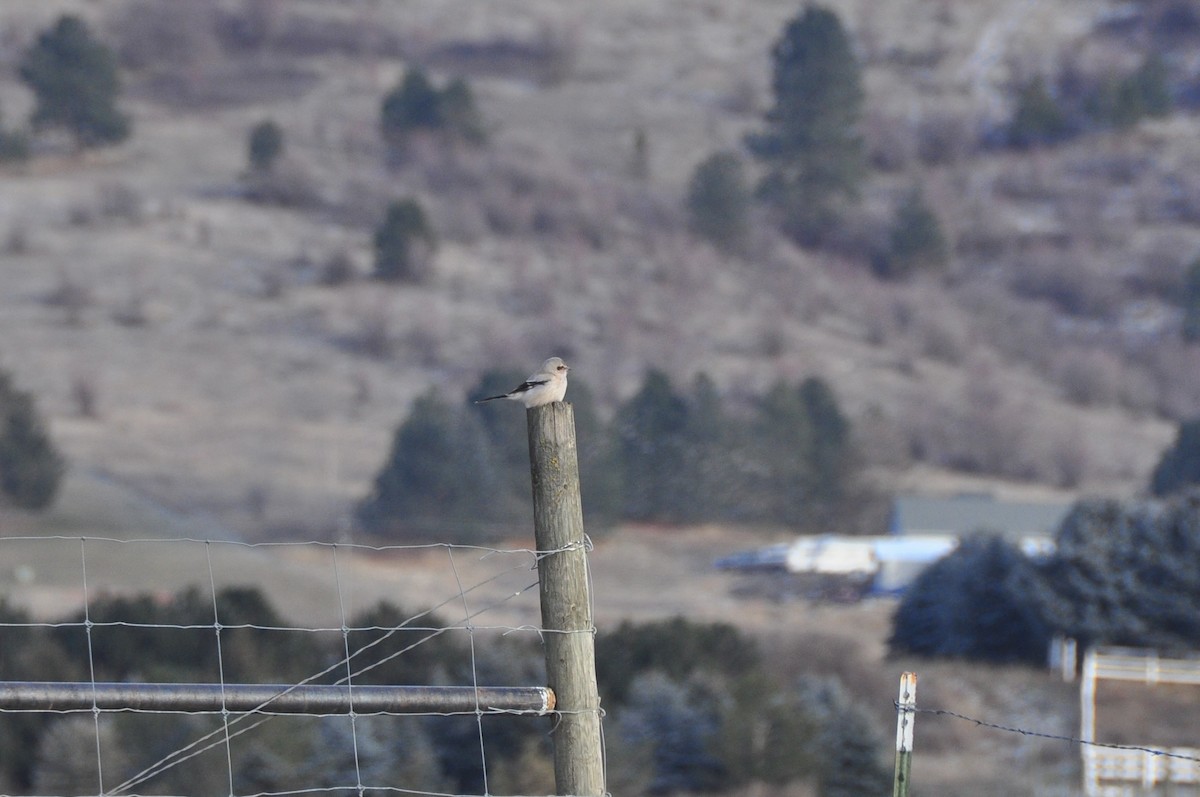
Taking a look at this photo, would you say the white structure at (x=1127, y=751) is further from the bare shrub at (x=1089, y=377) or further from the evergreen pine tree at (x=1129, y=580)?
the bare shrub at (x=1089, y=377)

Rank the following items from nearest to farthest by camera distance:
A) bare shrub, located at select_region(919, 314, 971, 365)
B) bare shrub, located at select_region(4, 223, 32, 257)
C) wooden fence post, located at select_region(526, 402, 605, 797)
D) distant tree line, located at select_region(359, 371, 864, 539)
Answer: wooden fence post, located at select_region(526, 402, 605, 797) < distant tree line, located at select_region(359, 371, 864, 539) < bare shrub, located at select_region(4, 223, 32, 257) < bare shrub, located at select_region(919, 314, 971, 365)

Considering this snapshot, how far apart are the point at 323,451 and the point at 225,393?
19.6 feet

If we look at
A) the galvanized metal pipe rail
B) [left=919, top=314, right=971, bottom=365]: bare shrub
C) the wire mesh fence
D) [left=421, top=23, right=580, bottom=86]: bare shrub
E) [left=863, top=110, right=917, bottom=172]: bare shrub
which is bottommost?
the wire mesh fence

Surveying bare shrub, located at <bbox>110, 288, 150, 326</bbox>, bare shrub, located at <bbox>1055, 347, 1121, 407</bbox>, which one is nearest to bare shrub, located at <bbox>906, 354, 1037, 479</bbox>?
bare shrub, located at <bbox>1055, 347, 1121, 407</bbox>

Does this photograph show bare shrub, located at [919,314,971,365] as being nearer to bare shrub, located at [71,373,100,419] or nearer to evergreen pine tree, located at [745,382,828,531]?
evergreen pine tree, located at [745,382,828,531]

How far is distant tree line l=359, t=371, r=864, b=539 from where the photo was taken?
51.9 m

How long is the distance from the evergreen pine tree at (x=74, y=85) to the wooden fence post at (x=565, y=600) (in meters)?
85.8

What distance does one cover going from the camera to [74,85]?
87.2m

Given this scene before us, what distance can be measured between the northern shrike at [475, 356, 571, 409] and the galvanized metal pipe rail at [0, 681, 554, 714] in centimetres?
101

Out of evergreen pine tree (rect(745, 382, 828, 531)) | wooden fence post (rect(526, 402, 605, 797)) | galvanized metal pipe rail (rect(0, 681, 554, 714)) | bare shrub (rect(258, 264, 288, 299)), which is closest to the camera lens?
galvanized metal pipe rail (rect(0, 681, 554, 714))

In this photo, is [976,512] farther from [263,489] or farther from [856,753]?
[856,753]

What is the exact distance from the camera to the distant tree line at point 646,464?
170 ft

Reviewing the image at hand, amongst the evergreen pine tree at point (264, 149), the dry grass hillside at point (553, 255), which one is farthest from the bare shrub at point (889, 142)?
the evergreen pine tree at point (264, 149)

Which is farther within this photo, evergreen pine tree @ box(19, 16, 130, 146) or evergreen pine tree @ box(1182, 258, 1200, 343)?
evergreen pine tree @ box(19, 16, 130, 146)
